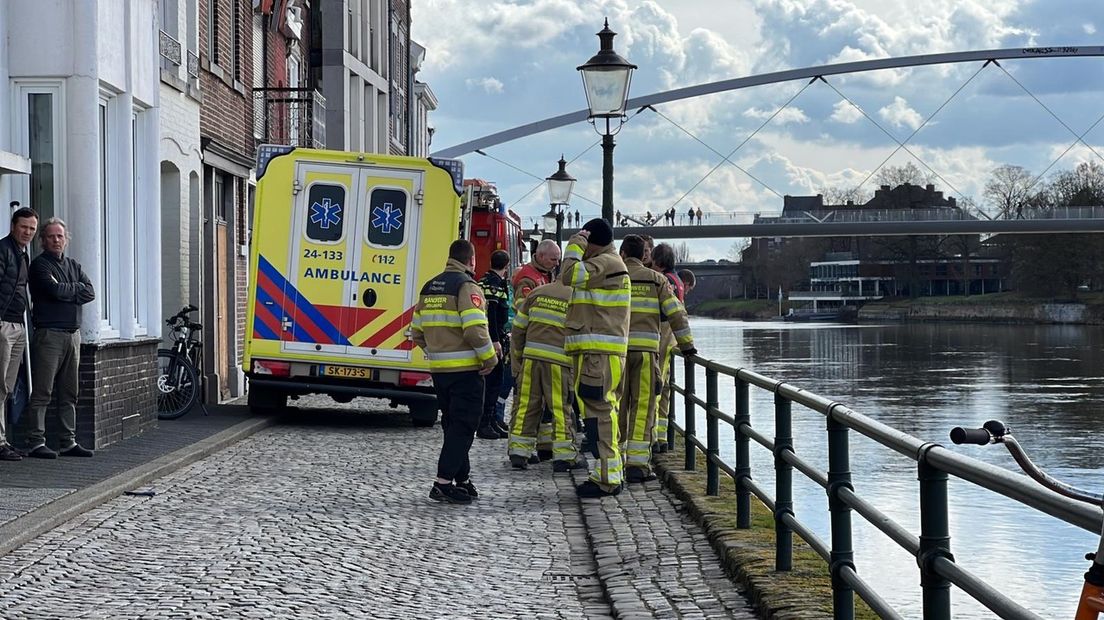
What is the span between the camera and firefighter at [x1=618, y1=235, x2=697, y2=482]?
37.6 feet

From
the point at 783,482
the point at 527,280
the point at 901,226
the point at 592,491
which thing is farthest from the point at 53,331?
the point at 901,226

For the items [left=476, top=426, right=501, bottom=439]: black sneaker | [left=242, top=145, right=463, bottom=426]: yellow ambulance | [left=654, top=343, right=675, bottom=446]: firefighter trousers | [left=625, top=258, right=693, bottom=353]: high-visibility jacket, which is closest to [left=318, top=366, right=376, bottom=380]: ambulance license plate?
[left=242, top=145, right=463, bottom=426]: yellow ambulance

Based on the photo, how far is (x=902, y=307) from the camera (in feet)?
422

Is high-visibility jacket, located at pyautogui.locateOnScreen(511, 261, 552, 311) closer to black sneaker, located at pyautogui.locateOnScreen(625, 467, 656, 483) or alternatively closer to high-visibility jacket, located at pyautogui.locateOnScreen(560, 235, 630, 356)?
black sneaker, located at pyautogui.locateOnScreen(625, 467, 656, 483)

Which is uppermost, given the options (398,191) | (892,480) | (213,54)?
(213,54)

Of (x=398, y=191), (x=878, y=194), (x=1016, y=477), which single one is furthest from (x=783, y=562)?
(x=878, y=194)

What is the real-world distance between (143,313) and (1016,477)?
38.7ft

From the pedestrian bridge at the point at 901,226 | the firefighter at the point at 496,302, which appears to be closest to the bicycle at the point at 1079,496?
the firefighter at the point at 496,302

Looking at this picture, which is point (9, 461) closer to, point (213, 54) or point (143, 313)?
point (143, 313)

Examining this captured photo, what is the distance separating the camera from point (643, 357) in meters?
11.5

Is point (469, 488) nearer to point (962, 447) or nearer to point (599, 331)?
point (599, 331)

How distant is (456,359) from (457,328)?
0.64 feet

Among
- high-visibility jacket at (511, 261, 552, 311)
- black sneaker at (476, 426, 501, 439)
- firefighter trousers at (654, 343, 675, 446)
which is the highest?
high-visibility jacket at (511, 261, 552, 311)

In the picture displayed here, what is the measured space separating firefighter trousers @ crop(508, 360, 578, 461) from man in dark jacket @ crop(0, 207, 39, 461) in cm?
358
